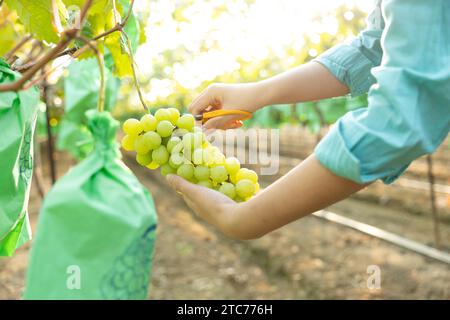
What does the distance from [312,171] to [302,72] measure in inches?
19.4

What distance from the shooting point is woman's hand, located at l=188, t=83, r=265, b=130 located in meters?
1.39

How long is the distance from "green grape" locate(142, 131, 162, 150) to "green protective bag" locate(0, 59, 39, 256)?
275mm

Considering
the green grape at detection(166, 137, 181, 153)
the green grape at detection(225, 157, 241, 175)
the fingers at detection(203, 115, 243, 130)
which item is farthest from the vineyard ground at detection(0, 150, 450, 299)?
the green grape at detection(166, 137, 181, 153)

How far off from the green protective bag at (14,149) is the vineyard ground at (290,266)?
333 cm

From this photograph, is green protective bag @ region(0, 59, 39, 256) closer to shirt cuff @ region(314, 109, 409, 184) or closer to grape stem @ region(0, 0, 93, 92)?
grape stem @ region(0, 0, 93, 92)

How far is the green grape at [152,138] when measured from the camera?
1193 mm

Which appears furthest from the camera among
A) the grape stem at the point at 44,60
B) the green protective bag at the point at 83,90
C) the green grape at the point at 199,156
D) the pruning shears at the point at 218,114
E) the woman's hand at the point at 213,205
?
the green protective bag at the point at 83,90

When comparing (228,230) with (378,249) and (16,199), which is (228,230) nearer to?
(16,199)

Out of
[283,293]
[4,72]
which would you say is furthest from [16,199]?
[283,293]

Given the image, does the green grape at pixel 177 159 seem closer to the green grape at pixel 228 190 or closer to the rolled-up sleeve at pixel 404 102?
the green grape at pixel 228 190

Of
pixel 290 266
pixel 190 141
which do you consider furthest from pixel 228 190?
pixel 290 266

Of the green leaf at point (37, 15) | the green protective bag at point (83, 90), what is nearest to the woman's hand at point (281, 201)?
the green leaf at point (37, 15)

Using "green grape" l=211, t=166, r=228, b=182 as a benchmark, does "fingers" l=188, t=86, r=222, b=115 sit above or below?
above

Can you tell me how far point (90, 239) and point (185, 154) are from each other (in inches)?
16.6
